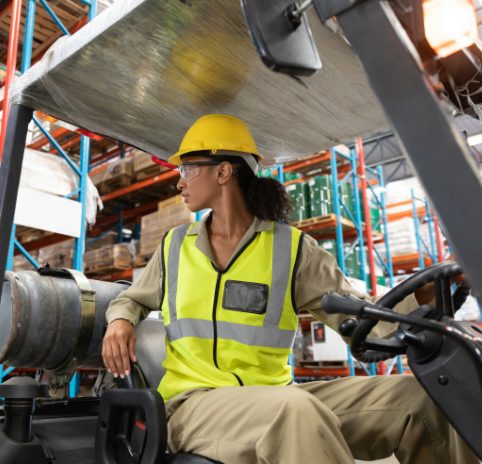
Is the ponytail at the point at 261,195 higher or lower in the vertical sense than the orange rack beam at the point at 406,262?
lower

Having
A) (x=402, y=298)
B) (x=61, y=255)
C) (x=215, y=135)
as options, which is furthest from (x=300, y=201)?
(x=402, y=298)

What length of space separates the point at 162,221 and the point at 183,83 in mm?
5209

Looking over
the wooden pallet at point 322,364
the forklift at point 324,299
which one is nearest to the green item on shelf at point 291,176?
the wooden pallet at point 322,364

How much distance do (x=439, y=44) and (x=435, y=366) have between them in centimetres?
81

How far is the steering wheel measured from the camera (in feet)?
4.47

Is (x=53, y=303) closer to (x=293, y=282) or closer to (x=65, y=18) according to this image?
(x=293, y=282)

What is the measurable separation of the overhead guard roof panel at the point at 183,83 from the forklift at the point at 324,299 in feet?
0.06

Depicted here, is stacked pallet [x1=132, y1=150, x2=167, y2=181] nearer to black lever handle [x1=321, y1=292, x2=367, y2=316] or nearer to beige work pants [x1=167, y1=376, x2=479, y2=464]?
beige work pants [x1=167, y1=376, x2=479, y2=464]

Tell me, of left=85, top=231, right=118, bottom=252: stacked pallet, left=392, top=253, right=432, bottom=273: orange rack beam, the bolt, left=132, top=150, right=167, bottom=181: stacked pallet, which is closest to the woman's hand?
the bolt

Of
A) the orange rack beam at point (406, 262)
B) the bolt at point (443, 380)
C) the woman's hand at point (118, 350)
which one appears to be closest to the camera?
the bolt at point (443, 380)

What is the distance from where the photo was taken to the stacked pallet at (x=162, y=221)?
270 inches

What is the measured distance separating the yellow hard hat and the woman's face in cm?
5

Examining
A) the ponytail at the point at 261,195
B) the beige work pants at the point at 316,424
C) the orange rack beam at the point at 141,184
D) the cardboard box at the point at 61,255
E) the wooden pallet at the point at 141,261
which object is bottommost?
the beige work pants at the point at 316,424

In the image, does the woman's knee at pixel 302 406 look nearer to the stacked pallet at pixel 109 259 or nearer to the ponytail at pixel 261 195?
the ponytail at pixel 261 195
